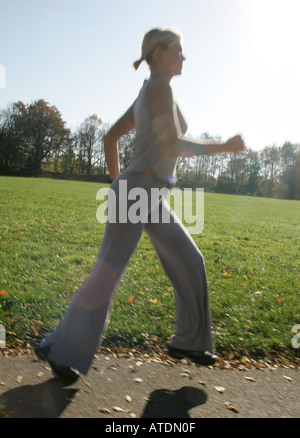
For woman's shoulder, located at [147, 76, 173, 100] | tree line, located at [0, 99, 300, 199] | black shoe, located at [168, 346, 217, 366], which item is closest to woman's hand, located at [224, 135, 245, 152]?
woman's shoulder, located at [147, 76, 173, 100]

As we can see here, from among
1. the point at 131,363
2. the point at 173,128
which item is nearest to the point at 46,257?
the point at 131,363

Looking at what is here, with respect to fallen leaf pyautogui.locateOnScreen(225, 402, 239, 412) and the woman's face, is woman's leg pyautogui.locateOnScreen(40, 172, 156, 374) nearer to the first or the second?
the woman's face

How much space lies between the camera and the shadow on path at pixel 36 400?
2.35 metres

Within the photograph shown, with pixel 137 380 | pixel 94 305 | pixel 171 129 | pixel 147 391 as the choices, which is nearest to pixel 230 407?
pixel 147 391

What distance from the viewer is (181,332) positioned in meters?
3.02

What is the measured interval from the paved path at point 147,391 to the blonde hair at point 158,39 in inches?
90.9

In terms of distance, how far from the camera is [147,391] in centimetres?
279

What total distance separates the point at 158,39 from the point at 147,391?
239cm

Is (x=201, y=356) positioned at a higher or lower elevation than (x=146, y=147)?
lower

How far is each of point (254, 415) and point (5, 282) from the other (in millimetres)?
3595

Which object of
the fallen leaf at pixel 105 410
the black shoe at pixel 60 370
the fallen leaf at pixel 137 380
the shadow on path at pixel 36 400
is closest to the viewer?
the shadow on path at pixel 36 400

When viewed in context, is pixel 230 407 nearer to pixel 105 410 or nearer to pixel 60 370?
pixel 105 410

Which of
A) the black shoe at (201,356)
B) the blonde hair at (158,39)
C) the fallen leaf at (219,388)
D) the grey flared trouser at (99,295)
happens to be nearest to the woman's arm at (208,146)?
the grey flared trouser at (99,295)

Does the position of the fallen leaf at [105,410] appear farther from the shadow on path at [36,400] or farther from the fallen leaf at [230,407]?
the fallen leaf at [230,407]
